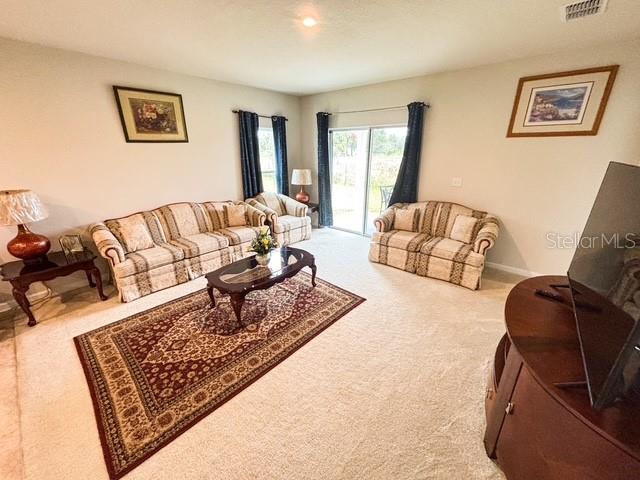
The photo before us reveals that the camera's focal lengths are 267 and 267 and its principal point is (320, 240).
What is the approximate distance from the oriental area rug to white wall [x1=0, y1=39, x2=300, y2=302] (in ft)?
5.39

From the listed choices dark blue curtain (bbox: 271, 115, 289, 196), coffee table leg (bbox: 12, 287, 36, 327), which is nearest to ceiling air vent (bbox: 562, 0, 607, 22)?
dark blue curtain (bbox: 271, 115, 289, 196)

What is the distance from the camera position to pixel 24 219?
2.42 metres

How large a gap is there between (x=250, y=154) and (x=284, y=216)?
1206mm

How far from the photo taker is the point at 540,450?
1.03 metres

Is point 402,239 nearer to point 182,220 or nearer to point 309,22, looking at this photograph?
point 309,22

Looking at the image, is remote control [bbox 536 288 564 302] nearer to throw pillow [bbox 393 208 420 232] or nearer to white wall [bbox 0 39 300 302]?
throw pillow [bbox 393 208 420 232]

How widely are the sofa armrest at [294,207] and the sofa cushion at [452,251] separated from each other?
218cm

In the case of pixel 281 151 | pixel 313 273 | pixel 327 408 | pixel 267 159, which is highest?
pixel 281 151

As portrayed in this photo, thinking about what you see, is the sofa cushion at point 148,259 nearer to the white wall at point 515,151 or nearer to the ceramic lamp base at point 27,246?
the ceramic lamp base at point 27,246

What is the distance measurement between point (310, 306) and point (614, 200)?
92.5 inches

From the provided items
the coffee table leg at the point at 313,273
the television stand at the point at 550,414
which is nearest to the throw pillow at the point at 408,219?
the coffee table leg at the point at 313,273

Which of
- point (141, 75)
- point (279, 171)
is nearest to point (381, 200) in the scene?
point (279, 171)

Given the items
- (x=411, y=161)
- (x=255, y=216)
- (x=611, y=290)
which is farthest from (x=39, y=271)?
(x=411, y=161)

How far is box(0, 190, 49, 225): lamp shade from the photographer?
2338mm
